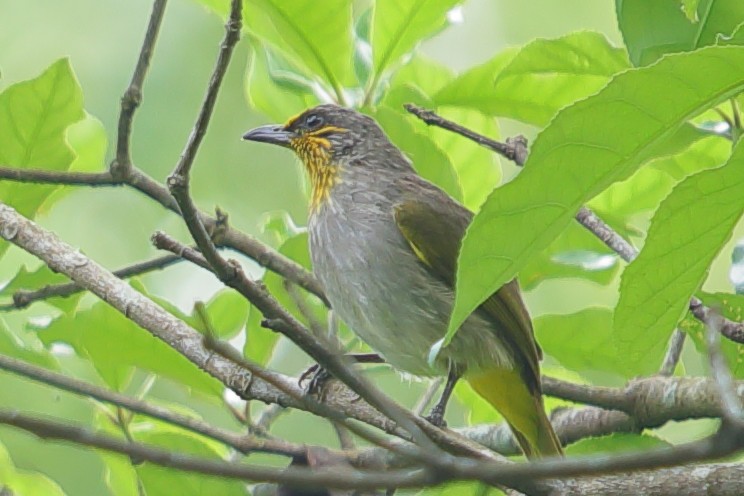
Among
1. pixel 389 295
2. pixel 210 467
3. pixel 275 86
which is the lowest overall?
pixel 210 467

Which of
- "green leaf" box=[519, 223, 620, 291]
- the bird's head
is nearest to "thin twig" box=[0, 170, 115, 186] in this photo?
"green leaf" box=[519, 223, 620, 291]

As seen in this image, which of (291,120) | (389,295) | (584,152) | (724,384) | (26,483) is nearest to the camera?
(724,384)

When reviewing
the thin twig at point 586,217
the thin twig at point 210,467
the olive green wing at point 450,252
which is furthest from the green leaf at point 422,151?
the thin twig at point 210,467

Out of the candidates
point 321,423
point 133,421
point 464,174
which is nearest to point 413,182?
point 464,174

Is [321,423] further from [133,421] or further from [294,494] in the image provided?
[294,494]

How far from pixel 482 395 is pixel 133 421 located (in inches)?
48.7

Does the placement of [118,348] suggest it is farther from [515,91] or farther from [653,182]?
[653,182]

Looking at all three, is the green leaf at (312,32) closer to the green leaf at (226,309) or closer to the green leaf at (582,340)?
the green leaf at (226,309)

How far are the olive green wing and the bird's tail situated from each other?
86mm

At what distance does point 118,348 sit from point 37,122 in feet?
2.11

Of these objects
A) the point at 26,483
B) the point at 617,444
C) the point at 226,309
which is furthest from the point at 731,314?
the point at 26,483

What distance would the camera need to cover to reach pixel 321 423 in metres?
7.46

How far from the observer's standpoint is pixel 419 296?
3.92 m

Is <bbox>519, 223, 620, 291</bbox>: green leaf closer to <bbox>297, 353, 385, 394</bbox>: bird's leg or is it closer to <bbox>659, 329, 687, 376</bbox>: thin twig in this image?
<bbox>659, 329, 687, 376</bbox>: thin twig
